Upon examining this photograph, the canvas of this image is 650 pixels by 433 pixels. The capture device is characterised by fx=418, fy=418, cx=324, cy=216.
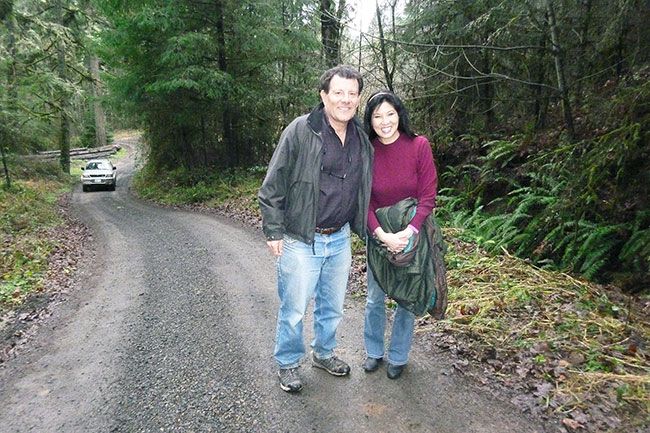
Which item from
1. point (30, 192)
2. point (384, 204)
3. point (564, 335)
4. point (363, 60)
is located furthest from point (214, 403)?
point (30, 192)

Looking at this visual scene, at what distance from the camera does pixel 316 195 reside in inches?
112

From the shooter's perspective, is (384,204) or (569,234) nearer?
(384,204)

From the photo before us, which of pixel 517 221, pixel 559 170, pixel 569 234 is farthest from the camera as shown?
pixel 517 221

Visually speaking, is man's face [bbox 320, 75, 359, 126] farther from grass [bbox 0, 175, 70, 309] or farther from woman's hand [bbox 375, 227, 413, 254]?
grass [bbox 0, 175, 70, 309]

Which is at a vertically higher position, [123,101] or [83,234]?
[123,101]

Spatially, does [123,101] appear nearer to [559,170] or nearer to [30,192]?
[30,192]

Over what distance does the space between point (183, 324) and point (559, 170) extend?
18.5 ft

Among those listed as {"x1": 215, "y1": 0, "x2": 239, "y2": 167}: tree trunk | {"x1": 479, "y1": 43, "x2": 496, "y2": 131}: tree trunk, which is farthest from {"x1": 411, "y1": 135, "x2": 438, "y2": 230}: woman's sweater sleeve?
{"x1": 215, "y1": 0, "x2": 239, "y2": 167}: tree trunk

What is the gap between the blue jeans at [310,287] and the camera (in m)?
3.00

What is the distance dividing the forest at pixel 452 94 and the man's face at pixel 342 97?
11.9 ft

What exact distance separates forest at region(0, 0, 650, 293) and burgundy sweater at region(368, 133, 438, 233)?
3.26 metres

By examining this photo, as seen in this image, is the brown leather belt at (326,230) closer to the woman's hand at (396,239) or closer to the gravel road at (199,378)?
the woman's hand at (396,239)

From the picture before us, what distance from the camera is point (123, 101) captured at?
46.4ft

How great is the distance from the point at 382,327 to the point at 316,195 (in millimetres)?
1298
